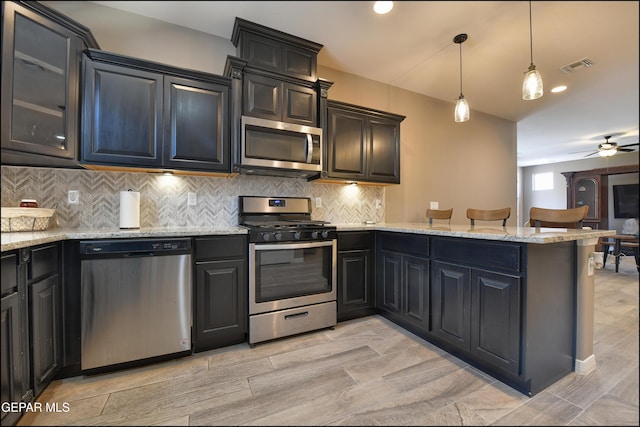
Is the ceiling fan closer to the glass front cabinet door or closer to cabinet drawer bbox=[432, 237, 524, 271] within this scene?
the glass front cabinet door

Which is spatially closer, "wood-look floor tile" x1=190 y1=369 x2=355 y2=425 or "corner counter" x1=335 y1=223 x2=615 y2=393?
"wood-look floor tile" x1=190 y1=369 x2=355 y2=425

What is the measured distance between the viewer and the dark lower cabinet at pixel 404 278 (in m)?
2.08

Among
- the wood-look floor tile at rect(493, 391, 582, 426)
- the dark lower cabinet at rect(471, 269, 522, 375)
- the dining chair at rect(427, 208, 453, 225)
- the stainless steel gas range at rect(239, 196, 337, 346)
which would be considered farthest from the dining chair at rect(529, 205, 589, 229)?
the stainless steel gas range at rect(239, 196, 337, 346)

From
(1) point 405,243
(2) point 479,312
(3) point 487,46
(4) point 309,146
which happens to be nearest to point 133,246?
(4) point 309,146

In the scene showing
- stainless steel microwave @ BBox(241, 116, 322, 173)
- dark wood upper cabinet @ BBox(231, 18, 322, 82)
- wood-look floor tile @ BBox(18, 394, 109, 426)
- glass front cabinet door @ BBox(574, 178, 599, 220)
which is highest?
dark wood upper cabinet @ BBox(231, 18, 322, 82)

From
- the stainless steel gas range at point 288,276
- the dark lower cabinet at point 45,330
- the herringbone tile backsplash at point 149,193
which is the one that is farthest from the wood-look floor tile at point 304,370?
the herringbone tile backsplash at point 149,193

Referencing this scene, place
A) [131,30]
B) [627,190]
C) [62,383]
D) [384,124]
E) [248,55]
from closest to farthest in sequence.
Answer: [627,190]
[62,383]
[131,30]
[248,55]
[384,124]

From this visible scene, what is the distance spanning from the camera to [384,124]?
286 centimetres

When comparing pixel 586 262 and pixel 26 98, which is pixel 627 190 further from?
pixel 26 98

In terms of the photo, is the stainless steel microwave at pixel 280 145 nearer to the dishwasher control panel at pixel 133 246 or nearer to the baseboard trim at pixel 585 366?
the dishwasher control panel at pixel 133 246

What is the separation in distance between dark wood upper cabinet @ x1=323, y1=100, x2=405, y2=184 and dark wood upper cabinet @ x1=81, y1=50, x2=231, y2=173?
0.99m

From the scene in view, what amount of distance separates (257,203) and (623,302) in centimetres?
233

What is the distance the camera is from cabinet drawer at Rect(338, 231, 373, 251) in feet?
8.02

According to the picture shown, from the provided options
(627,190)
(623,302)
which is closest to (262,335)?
(623,302)
